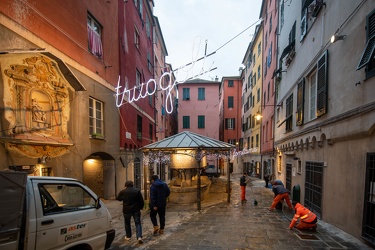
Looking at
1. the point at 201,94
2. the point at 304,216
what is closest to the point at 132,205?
the point at 304,216

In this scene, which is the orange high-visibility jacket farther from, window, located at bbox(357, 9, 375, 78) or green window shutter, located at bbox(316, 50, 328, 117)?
window, located at bbox(357, 9, 375, 78)

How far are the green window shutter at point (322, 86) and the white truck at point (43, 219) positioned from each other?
26.7 feet

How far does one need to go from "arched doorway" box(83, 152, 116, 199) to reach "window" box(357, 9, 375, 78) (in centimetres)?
1127

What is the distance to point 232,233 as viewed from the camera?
6.91m

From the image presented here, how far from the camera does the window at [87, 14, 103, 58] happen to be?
1019 centimetres

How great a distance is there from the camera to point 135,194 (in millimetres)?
6328

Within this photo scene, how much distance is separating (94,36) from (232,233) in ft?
34.4

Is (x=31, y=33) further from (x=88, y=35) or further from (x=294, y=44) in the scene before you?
(x=294, y=44)

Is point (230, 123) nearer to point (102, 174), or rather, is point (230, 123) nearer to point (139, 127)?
point (139, 127)

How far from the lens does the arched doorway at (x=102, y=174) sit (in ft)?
40.1

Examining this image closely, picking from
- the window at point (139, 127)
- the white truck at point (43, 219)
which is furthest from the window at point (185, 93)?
the white truck at point (43, 219)

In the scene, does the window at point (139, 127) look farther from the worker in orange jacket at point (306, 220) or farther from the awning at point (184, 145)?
the worker in orange jacket at point (306, 220)

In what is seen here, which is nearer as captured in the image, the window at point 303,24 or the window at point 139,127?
the window at point 303,24

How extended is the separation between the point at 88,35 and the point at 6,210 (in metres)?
9.03
